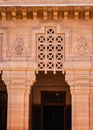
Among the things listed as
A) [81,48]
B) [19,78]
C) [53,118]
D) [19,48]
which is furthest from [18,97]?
[53,118]

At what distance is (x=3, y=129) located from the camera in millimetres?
14398

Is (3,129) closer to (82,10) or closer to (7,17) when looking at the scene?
(7,17)

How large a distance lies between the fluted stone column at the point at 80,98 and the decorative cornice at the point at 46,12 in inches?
71.8

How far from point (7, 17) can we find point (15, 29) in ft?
1.56

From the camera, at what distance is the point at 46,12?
1195 centimetres

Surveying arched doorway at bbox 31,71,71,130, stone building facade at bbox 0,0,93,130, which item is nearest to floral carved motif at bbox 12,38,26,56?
stone building facade at bbox 0,0,93,130

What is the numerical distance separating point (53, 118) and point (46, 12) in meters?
4.72

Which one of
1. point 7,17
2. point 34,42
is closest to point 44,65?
point 34,42

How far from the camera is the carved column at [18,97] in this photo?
11766mm

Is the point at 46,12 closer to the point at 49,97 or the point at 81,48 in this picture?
the point at 81,48

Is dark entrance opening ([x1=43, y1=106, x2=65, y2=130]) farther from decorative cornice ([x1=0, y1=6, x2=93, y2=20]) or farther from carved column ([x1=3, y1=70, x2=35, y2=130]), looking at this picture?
decorative cornice ([x1=0, y1=6, x2=93, y2=20])

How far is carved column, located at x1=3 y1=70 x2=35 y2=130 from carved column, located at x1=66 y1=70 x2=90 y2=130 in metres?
1.32

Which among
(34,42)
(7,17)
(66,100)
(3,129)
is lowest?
(3,129)

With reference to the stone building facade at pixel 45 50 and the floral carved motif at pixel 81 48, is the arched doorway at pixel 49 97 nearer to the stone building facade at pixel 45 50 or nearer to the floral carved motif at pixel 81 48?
the stone building facade at pixel 45 50
